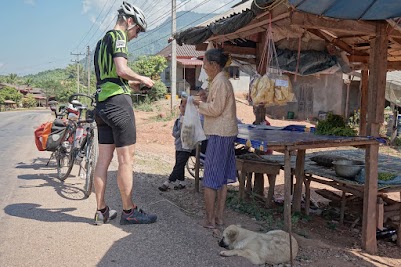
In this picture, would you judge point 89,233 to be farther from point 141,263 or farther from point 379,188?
Result: point 379,188

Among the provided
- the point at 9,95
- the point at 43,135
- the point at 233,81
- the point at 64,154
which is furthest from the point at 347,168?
the point at 9,95

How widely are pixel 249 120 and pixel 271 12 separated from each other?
54.7ft

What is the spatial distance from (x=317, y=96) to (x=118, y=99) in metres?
21.1

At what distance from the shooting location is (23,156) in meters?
9.08

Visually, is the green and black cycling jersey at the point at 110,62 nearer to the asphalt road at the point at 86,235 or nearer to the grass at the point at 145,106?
the asphalt road at the point at 86,235

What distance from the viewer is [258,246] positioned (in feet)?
12.2

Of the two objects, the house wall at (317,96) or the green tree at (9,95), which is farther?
the green tree at (9,95)

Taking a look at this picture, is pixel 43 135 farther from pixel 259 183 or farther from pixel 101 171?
pixel 259 183

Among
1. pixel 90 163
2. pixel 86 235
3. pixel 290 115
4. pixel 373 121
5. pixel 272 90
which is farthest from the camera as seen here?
pixel 290 115

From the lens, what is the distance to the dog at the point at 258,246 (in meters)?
A: 3.66

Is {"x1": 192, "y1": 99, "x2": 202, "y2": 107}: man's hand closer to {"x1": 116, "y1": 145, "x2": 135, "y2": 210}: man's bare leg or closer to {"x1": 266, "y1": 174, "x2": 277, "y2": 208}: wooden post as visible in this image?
{"x1": 116, "y1": 145, "x2": 135, "y2": 210}: man's bare leg

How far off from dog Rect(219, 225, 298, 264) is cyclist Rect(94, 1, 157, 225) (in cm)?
121

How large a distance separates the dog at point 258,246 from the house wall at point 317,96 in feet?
64.0

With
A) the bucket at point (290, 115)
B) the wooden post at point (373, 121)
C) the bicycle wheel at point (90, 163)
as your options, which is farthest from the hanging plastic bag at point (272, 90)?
the bucket at point (290, 115)
